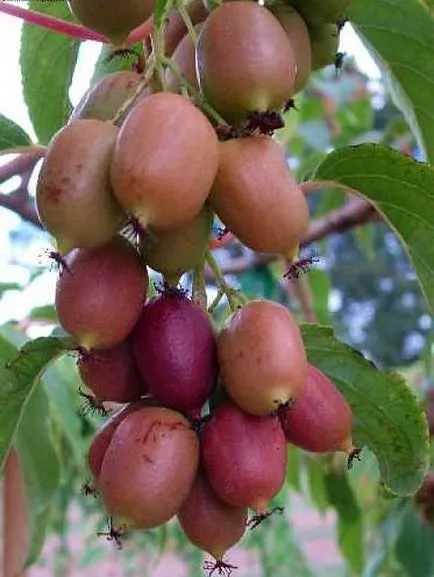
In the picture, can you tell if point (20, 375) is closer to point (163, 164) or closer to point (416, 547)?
point (163, 164)

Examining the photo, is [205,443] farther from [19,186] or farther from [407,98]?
[19,186]

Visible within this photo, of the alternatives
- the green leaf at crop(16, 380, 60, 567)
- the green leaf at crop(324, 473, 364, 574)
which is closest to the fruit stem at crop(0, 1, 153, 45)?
the green leaf at crop(16, 380, 60, 567)

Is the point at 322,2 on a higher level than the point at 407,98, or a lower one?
higher

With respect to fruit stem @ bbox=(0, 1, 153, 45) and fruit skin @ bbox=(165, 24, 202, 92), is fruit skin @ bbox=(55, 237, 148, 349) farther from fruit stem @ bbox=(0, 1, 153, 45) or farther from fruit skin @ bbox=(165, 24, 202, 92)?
fruit stem @ bbox=(0, 1, 153, 45)

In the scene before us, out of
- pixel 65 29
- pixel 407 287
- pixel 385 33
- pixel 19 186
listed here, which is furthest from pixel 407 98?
pixel 407 287

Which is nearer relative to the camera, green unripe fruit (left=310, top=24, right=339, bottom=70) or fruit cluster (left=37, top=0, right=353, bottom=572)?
fruit cluster (left=37, top=0, right=353, bottom=572)

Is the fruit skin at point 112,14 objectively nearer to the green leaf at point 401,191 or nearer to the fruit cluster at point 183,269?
the fruit cluster at point 183,269
